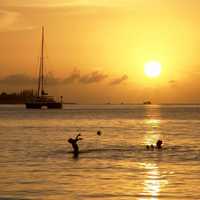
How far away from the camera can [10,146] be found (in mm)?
50375

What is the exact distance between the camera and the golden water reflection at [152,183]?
78.6ft

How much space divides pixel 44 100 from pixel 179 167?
140 metres

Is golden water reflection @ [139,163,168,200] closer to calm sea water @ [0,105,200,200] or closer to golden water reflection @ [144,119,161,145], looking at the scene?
calm sea water @ [0,105,200,200]

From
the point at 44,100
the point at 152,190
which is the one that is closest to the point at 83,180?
the point at 152,190

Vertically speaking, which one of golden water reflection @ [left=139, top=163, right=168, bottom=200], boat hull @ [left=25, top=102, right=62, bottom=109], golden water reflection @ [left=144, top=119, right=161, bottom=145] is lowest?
golden water reflection @ [left=139, top=163, right=168, bottom=200]

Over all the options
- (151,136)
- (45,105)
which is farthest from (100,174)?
(45,105)

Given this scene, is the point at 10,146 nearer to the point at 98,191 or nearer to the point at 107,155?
the point at 107,155

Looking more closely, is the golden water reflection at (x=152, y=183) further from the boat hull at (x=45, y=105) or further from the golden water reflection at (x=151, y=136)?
the boat hull at (x=45, y=105)

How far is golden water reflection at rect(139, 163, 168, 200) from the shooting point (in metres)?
23.9

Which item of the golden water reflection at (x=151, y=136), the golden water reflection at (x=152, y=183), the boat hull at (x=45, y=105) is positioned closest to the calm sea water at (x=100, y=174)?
the golden water reflection at (x=152, y=183)

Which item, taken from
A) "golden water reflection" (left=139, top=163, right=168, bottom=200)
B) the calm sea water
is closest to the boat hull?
the calm sea water

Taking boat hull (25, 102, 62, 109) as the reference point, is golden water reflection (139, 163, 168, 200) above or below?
below

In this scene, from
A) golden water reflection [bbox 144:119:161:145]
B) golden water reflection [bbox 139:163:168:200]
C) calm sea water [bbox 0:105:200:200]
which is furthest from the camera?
golden water reflection [bbox 144:119:161:145]

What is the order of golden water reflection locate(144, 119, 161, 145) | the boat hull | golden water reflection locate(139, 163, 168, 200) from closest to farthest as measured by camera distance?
golden water reflection locate(139, 163, 168, 200), golden water reflection locate(144, 119, 161, 145), the boat hull
